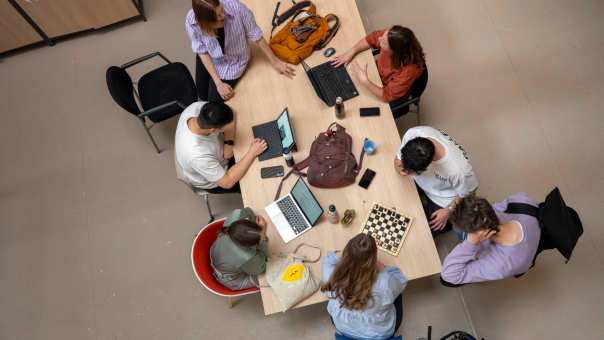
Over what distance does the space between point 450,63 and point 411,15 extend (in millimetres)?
615

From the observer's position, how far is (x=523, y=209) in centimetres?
208

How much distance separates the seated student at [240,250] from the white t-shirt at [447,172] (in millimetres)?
910

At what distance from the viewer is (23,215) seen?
3.46 m

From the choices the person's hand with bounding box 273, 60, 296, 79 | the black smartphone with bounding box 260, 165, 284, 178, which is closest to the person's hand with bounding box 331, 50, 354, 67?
the person's hand with bounding box 273, 60, 296, 79

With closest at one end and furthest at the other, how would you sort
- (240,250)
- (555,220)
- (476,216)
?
(476,216) < (555,220) < (240,250)

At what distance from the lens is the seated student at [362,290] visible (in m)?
1.88

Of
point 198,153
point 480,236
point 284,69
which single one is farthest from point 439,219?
point 198,153

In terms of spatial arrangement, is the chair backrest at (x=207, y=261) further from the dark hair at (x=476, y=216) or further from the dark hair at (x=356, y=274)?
the dark hair at (x=476, y=216)

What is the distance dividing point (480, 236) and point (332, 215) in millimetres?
753

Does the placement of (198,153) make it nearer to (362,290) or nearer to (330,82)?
(330,82)

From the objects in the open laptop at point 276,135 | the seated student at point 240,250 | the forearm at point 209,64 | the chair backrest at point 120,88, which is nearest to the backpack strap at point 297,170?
the open laptop at point 276,135

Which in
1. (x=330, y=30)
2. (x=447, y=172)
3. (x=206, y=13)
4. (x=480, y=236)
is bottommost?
(x=480, y=236)

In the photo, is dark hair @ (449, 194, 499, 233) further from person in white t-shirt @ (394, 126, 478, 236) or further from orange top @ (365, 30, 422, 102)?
orange top @ (365, 30, 422, 102)

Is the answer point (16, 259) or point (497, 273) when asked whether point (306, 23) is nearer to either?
point (497, 273)
